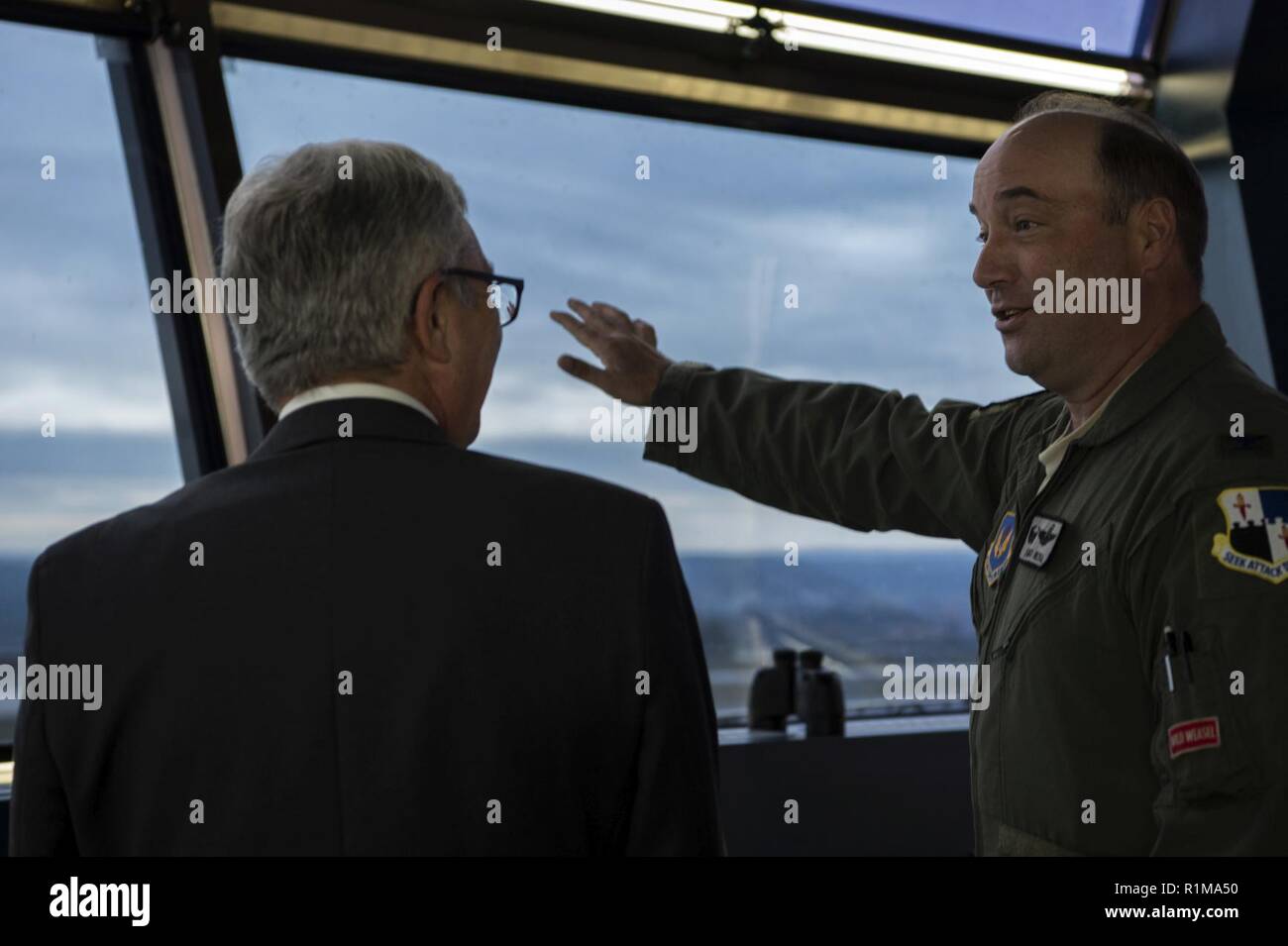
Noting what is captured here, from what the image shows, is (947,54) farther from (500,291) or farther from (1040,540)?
(500,291)

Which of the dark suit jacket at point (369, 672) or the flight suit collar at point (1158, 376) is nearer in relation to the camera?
the dark suit jacket at point (369, 672)

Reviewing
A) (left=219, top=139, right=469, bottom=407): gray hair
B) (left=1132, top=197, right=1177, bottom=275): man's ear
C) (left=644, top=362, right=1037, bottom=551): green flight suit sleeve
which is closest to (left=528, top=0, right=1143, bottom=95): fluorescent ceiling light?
(left=644, top=362, right=1037, bottom=551): green flight suit sleeve

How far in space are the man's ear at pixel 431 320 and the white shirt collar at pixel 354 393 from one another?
48 millimetres

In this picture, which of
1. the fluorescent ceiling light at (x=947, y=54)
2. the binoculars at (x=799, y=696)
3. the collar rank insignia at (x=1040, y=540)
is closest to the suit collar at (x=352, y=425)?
the collar rank insignia at (x=1040, y=540)

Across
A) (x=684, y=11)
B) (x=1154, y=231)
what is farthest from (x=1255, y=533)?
(x=684, y=11)

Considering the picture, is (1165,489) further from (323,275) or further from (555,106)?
(555,106)

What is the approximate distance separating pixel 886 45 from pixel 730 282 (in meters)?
0.64

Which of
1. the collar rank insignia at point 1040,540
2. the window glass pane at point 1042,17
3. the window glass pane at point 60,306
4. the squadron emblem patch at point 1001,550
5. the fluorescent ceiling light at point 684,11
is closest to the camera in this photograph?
the collar rank insignia at point 1040,540

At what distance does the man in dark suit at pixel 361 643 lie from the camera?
0.93m

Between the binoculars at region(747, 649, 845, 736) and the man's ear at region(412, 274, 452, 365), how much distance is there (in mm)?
1907

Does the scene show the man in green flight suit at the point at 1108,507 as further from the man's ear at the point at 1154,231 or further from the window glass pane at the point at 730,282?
the window glass pane at the point at 730,282

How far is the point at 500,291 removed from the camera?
118 centimetres

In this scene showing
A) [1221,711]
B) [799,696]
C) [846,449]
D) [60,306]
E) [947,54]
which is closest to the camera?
[1221,711]

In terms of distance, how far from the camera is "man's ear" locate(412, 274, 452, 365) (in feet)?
3.42
